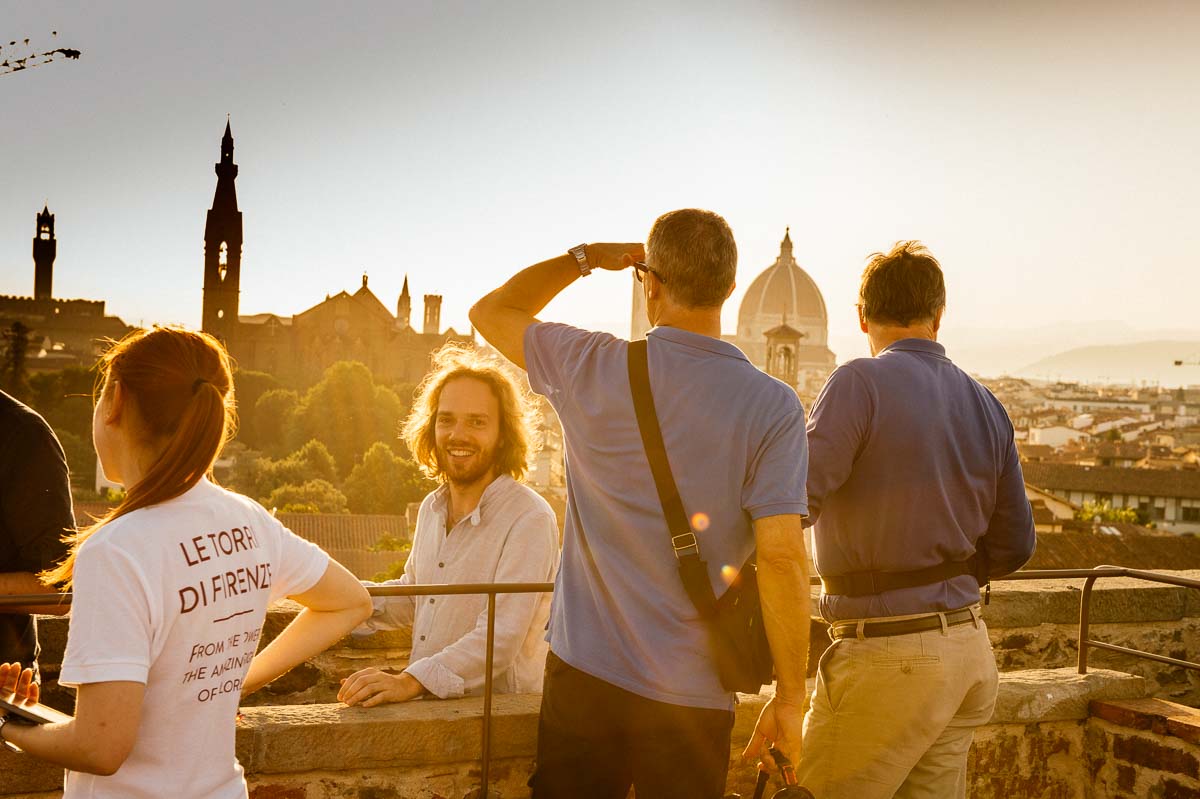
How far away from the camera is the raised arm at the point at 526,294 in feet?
8.27

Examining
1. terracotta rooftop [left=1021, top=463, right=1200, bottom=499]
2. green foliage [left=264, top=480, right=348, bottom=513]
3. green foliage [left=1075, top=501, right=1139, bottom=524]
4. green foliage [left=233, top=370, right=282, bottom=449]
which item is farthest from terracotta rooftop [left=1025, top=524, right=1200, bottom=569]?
green foliage [left=233, top=370, right=282, bottom=449]

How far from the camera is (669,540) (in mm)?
2240

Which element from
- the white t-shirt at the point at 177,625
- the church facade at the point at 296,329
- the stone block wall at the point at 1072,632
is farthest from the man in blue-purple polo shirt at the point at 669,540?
the church facade at the point at 296,329

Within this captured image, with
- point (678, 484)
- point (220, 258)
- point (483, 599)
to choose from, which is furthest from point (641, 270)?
point (220, 258)

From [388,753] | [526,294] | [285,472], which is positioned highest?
[526,294]

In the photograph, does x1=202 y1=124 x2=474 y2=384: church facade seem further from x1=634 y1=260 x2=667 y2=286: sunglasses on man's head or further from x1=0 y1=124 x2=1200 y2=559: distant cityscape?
x1=634 y1=260 x2=667 y2=286: sunglasses on man's head

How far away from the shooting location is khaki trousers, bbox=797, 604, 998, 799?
2602 mm

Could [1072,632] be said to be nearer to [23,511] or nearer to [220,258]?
[23,511]

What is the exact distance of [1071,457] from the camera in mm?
75688

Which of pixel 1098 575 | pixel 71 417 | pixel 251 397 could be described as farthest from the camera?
pixel 251 397

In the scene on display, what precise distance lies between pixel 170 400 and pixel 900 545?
1.71m

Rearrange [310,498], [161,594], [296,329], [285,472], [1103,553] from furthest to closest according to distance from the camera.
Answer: [296,329]
[285,472]
[310,498]
[1103,553]
[161,594]

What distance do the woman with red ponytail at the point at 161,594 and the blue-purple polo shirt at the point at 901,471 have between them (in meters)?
→ 1.36

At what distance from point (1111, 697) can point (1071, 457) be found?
7816 centimetres
